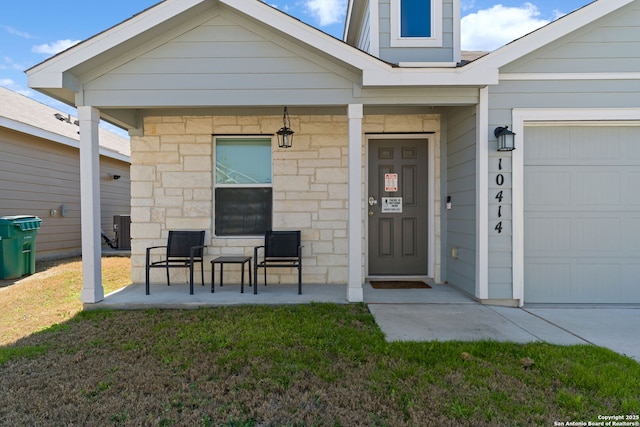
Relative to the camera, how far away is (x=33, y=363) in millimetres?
2656

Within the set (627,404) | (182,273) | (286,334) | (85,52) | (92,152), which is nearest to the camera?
(627,404)

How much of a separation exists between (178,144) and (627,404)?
208 inches

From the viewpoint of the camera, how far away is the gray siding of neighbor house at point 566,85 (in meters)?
4.02

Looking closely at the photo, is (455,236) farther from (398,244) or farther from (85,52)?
(85,52)

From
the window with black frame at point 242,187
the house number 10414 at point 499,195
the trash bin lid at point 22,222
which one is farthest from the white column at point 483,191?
the trash bin lid at point 22,222

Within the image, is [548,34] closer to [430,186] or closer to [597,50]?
[597,50]

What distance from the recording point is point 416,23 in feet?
15.4

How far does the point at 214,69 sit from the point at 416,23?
2709 mm

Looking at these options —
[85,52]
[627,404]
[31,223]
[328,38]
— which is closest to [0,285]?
[31,223]

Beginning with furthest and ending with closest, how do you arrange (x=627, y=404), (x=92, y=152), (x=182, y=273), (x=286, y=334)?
(x=182, y=273) < (x=92, y=152) < (x=286, y=334) < (x=627, y=404)

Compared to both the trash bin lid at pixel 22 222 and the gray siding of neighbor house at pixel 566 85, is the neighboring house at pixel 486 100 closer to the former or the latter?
the gray siding of neighbor house at pixel 566 85

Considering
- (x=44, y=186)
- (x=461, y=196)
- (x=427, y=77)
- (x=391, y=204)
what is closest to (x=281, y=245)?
(x=391, y=204)

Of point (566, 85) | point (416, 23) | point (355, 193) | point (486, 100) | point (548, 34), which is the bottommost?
point (355, 193)

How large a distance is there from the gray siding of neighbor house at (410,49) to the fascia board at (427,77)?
90 cm
